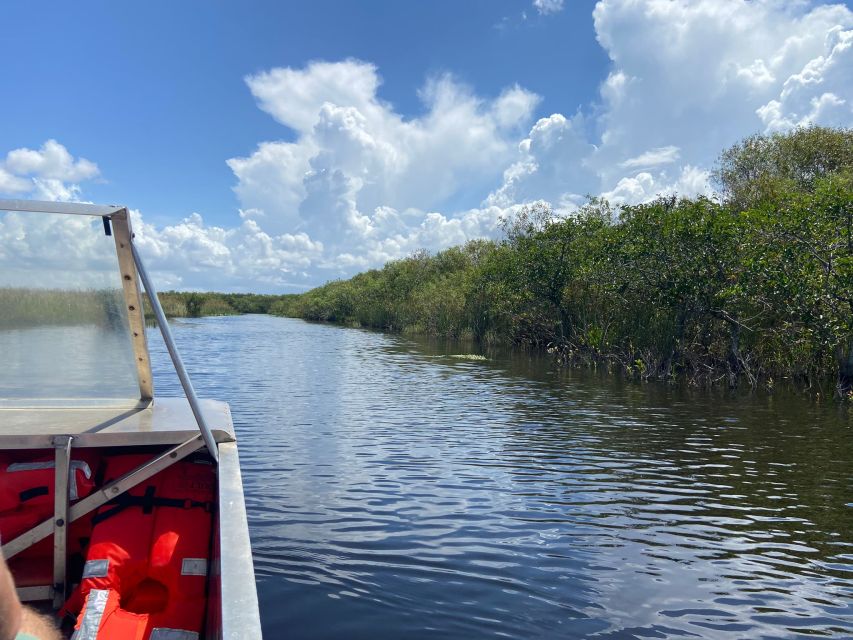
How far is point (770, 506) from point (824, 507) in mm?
679

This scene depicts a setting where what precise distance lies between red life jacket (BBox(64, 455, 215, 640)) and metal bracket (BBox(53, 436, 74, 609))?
0.22m

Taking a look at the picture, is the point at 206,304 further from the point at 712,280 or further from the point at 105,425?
the point at 105,425

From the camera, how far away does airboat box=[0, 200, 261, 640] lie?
12.9ft

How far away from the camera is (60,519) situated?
168 inches

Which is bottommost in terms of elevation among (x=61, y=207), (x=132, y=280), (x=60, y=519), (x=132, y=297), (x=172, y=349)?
(x=60, y=519)

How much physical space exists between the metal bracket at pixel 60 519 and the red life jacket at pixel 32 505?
90 mm

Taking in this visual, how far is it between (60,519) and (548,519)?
218 inches

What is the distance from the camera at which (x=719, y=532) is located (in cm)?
761

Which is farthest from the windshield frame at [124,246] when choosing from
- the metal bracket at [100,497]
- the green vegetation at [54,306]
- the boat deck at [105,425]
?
the metal bracket at [100,497]

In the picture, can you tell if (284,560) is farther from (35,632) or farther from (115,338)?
(35,632)

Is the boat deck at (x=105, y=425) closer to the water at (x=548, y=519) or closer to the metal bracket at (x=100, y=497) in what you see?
the metal bracket at (x=100, y=497)

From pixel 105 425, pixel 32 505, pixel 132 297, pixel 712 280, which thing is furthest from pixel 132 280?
pixel 712 280

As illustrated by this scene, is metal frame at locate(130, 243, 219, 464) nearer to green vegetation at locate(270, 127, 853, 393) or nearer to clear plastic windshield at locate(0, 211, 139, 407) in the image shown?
clear plastic windshield at locate(0, 211, 139, 407)

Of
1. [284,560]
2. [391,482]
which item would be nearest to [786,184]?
[391,482]
